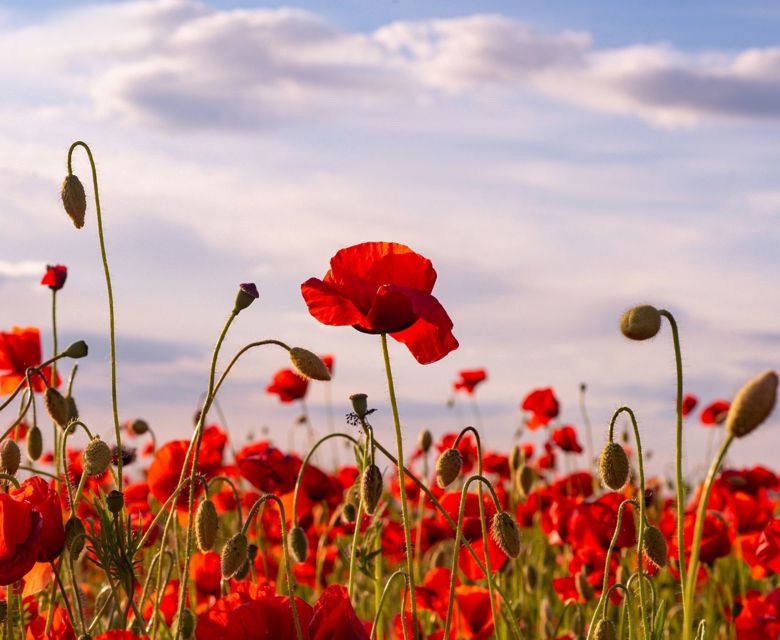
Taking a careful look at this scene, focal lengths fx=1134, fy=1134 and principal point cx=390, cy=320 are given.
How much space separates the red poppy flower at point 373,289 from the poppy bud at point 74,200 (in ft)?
2.10

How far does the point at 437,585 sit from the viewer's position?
2.83m

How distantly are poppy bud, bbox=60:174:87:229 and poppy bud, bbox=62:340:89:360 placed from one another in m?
0.24

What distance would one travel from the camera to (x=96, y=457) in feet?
6.10

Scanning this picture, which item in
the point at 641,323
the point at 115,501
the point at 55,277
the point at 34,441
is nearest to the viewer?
the point at 641,323

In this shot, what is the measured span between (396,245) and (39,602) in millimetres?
1660

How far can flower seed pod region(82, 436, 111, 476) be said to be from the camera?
1.83m

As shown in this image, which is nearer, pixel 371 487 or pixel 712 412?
pixel 371 487

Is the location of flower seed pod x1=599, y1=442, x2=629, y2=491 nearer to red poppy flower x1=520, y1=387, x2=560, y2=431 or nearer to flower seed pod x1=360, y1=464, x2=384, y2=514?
flower seed pod x1=360, y1=464, x2=384, y2=514

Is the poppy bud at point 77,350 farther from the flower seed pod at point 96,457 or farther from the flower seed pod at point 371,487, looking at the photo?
the flower seed pod at point 371,487

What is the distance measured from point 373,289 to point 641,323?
1.55ft

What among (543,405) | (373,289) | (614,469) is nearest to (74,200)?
(373,289)

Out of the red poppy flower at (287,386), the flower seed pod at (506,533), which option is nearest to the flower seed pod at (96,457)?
the flower seed pod at (506,533)

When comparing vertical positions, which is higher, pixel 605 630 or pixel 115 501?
pixel 115 501

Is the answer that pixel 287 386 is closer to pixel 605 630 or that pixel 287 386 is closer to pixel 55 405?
pixel 55 405
